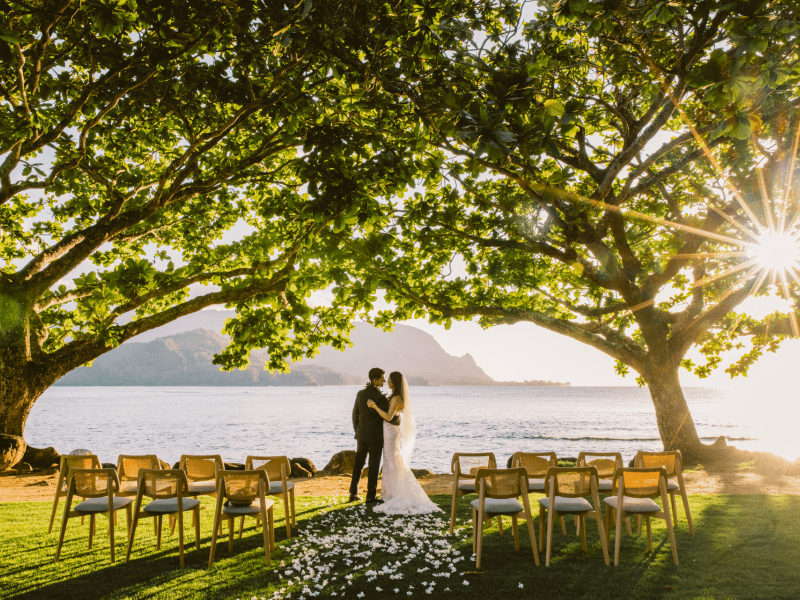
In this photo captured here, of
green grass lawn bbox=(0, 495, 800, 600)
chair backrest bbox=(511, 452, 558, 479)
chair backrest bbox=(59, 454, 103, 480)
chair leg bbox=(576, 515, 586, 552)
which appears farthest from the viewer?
chair backrest bbox=(511, 452, 558, 479)

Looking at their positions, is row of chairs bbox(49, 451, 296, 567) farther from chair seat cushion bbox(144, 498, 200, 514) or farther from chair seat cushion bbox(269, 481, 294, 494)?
chair seat cushion bbox(269, 481, 294, 494)

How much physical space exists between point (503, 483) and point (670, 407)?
1013 centimetres

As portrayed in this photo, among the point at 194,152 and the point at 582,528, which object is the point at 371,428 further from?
the point at 194,152

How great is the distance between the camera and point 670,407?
13.3 metres

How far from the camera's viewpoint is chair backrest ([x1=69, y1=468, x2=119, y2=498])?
5.80m

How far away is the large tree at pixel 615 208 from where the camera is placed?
5.37m

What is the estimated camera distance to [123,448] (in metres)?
29.7

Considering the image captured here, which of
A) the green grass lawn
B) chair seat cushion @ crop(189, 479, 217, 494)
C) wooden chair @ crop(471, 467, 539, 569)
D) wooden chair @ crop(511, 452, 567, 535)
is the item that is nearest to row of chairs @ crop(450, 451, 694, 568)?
wooden chair @ crop(471, 467, 539, 569)

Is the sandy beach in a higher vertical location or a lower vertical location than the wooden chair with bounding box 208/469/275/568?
lower

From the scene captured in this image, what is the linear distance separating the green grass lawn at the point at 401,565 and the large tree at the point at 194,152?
3571mm

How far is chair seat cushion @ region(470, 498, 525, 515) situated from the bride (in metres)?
2.49

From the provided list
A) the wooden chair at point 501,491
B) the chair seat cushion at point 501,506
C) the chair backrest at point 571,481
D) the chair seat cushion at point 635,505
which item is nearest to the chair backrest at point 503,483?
the wooden chair at point 501,491

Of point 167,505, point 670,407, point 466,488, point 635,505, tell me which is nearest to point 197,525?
point 167,505

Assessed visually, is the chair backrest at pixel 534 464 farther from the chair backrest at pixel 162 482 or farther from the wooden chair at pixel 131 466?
the wooden chair at pixel 131 466
